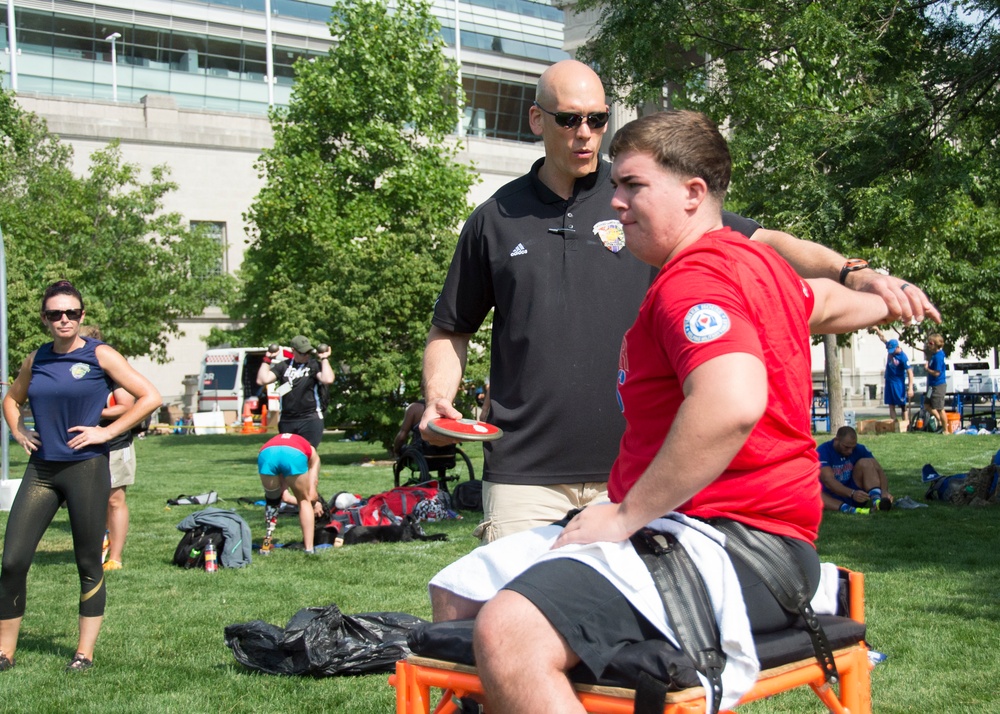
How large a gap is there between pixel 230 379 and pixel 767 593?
35709 millimetres

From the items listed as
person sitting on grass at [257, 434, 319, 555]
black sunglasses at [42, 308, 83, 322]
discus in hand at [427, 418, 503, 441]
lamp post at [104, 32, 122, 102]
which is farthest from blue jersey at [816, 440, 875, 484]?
lamp post at [104, 32, 122, 102]

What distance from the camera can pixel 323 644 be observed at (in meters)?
5.88

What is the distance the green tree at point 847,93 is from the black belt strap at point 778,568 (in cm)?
824

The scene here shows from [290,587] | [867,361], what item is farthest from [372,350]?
[867,361]

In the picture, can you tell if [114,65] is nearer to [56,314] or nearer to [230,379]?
[230,379]

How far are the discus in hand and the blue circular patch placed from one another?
870 millimetres

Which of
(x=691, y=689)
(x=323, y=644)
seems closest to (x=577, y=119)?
(x=691, y=689)

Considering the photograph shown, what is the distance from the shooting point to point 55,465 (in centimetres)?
616

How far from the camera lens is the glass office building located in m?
47.0

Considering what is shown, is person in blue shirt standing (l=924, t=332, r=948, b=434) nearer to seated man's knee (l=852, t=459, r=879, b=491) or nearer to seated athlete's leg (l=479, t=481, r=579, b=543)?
seated man's knee (l=852, t=459, r=879, b=491)

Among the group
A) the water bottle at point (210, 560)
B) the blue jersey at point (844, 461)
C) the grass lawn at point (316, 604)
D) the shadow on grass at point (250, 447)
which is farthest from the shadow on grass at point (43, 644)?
the shadow on grass at point (250, 447)

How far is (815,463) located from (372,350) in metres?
19.1

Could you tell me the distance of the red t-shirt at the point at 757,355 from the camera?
2.42 meters

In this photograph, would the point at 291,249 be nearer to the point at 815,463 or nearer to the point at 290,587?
the point at 290,587
